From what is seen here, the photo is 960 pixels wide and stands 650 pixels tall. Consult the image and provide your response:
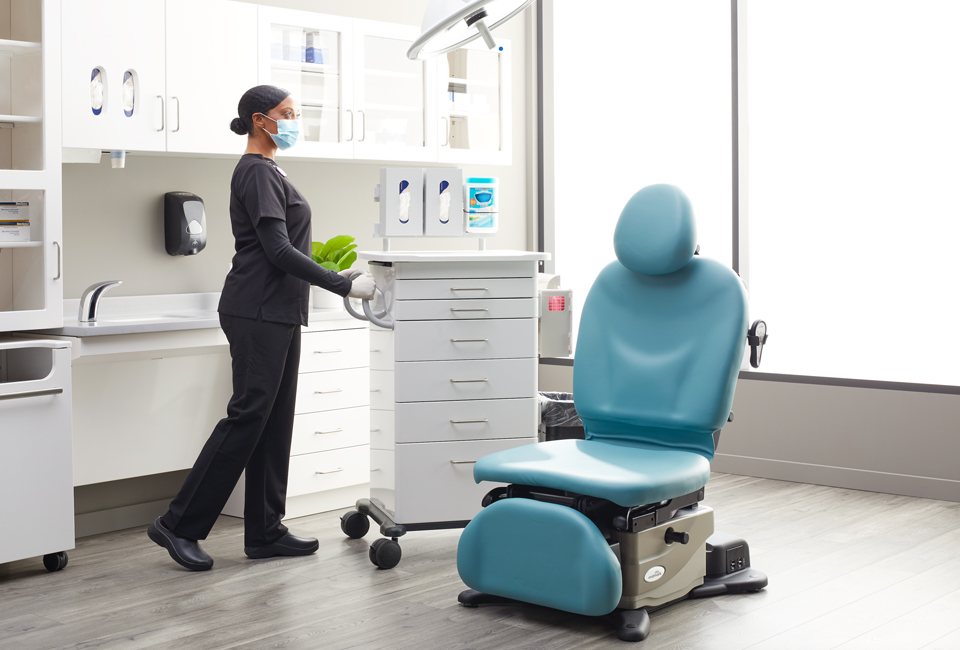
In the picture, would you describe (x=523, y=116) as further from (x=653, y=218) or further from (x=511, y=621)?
(x=511, y=621)

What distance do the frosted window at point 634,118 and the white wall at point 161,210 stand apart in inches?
32.4

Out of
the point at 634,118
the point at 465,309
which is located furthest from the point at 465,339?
the point at 634,118

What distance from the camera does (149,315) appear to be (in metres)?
3.74

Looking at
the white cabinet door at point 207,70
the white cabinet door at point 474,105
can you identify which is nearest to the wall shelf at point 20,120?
the white cabinet door at point 207,70

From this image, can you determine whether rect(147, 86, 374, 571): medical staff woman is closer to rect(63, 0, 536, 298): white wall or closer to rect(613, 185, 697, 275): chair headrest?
rect(63, 0, 536, 298): white wall

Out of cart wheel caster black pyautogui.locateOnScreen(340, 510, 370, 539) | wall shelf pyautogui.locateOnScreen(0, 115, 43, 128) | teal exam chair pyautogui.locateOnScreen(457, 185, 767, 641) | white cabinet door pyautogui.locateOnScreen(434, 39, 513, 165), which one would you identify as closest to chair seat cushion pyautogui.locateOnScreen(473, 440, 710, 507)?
teal exam chair pyautogui.locateOnScreen(457, 185, 767, 641)

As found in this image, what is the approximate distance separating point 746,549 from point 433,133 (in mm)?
2278

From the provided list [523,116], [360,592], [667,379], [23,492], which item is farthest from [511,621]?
[523,116]

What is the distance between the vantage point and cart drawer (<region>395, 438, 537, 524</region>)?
3107mm

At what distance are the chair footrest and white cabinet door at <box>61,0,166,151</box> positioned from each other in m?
1.81

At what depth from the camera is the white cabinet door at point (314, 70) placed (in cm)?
375

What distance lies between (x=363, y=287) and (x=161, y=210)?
1.16 metres

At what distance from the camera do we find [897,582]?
2.87m

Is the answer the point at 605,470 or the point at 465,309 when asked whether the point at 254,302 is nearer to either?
the point at 465,309
